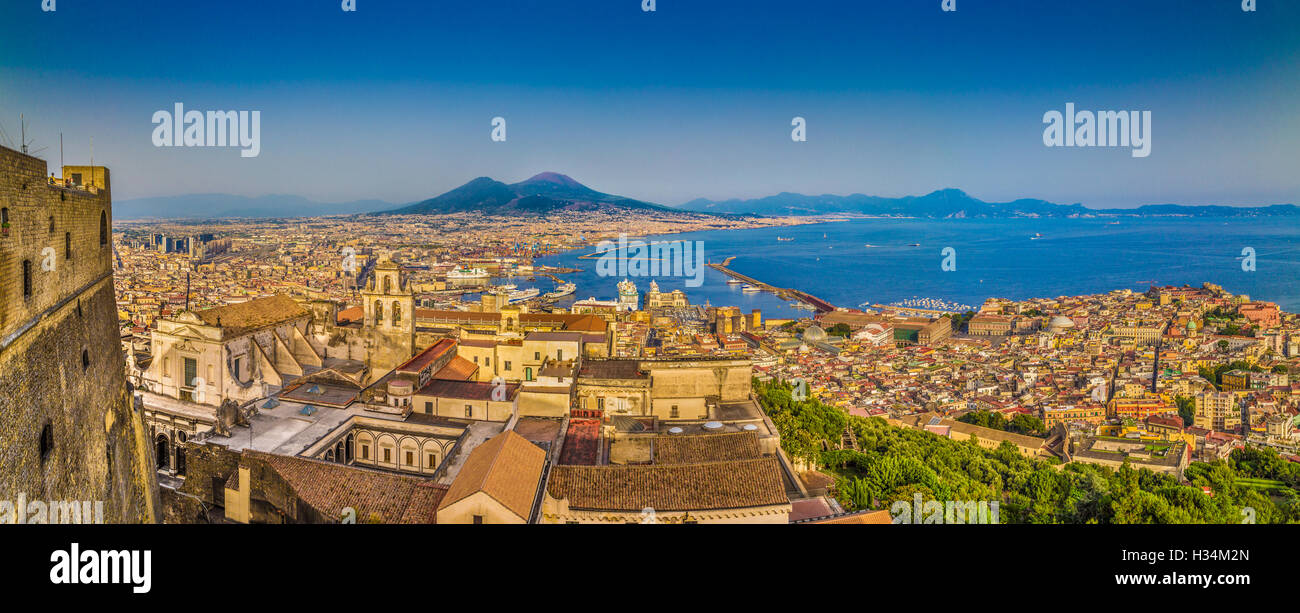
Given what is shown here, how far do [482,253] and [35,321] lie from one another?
47588 mm

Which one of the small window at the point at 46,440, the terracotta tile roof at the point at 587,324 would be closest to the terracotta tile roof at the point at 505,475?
the small window at the point at 46,440

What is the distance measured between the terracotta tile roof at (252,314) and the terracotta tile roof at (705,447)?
7.50 meters

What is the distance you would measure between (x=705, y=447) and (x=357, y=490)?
393 cm

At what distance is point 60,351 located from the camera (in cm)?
469

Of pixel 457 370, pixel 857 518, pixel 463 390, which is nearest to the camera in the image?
pixel 857 518

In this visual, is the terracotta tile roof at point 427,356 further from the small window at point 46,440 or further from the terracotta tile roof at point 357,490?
the small window at point 46,440

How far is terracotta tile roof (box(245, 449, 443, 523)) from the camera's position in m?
7.16

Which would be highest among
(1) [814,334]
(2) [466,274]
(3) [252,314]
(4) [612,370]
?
(2) [466,274]

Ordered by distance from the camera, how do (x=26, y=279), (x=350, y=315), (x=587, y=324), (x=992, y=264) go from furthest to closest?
1. (x=992, y=264)
2. (x=350, y=315)
3. (x=587, y=324)
4. (x=26, y=279)

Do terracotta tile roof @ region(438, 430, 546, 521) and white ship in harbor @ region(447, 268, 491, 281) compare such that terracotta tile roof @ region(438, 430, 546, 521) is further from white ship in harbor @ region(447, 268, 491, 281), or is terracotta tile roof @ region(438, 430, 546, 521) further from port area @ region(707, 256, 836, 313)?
port area @ region(707, 256, 836, 313)

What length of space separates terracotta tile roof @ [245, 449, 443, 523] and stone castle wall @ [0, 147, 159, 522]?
1333 millimetres

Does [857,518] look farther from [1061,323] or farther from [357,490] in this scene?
[1061,323]

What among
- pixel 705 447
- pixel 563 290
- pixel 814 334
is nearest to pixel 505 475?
pixel 705 447

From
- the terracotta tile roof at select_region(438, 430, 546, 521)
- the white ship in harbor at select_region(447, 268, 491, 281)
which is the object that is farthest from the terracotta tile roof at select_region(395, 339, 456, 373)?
the white ship in harbor at select_region(447, 268, 491, 281)
